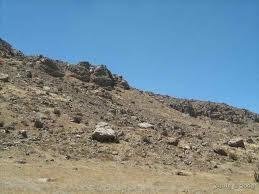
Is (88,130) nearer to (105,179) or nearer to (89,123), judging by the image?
(89,123)

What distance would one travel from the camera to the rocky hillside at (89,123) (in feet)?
118

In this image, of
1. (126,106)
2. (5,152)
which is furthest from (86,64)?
(5,152)

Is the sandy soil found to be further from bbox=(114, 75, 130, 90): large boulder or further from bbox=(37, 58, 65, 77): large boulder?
bbox=(114, 75, 130, 90): large boulder

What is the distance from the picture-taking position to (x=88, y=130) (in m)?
39.6

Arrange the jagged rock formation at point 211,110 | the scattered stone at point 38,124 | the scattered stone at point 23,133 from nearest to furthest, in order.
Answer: the scattered stone at point 23,133
the scattered stone at point 38,124
the jagged rock formation at point 211,110

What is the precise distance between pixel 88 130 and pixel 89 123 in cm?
205

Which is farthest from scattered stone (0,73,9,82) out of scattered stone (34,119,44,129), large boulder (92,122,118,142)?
large boulder (92,122,118,142)

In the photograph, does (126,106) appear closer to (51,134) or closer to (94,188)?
(51,134)

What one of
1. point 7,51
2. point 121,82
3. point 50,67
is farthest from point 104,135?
point 121,82

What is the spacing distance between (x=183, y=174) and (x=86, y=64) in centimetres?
3647

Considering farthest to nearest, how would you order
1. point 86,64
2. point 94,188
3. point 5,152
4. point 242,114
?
point 242,114 < point 86,64 < point 5,152 < point 94,188

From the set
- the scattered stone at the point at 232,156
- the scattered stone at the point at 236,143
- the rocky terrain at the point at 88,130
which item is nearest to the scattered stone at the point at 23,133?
the rocky terrain at the point at 88,130

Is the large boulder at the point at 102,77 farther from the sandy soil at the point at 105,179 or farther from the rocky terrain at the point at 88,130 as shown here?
the sandy soil at the point at 105,179

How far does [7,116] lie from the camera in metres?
38.3
